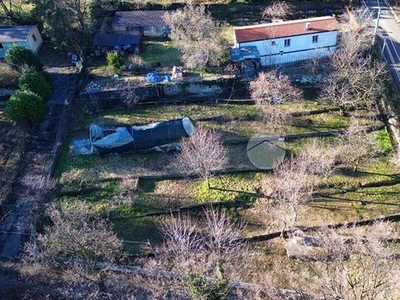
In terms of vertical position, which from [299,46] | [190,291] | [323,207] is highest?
[299,46]

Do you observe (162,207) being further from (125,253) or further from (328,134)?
(328,134)

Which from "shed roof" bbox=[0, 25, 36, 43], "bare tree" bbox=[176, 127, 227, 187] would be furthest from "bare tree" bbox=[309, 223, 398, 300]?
"shed roof" bbox=[0, 25, 36, 43]

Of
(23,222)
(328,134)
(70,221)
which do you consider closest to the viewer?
(70,221)

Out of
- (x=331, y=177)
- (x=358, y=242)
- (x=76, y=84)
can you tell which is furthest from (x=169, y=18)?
(x=358, y=242)

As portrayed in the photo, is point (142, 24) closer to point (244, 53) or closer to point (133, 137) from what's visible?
point (244, 53)

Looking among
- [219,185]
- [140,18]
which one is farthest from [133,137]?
[140,18]

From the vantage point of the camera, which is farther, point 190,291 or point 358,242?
point 358,242

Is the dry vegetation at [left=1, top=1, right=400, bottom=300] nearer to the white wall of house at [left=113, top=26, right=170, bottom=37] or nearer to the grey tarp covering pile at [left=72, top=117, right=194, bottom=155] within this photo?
the grey tarp covering pile at [left=72, top=117, right=194, bottom=155]
